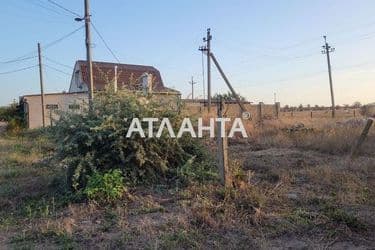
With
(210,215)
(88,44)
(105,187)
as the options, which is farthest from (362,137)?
(88,44)

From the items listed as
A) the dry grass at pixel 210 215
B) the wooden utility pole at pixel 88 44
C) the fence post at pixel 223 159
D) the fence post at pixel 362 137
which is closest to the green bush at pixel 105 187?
the dry grass at pixel 210 215

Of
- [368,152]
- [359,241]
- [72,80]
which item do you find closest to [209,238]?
[359,241]

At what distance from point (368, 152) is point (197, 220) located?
7310 millimetres

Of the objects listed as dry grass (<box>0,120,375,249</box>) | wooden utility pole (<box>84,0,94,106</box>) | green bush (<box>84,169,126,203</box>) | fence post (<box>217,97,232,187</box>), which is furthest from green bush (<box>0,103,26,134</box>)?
fence post (<box>217,97,232,187</box>)

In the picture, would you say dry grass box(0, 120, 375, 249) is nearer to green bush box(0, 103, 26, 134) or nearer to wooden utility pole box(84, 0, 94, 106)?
wooden utility pole box(84, 0, 94, 106)

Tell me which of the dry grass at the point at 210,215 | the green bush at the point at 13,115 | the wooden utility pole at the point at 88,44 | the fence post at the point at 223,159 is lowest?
the dry grass at the point at 210,215

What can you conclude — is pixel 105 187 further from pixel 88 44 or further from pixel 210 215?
pixel 88 44

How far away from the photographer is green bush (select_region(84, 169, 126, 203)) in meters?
6.15

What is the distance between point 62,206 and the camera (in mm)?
6270

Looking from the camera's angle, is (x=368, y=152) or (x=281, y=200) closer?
(x=281, y=200)

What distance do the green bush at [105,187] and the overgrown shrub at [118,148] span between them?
0.28 meters

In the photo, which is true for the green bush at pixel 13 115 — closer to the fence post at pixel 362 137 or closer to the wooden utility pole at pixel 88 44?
the wooden utility pole at pixel 88 44

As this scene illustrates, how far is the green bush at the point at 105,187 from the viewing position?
6.15 meters

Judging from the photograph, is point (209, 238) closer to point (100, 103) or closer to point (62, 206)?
point (62, 206)
